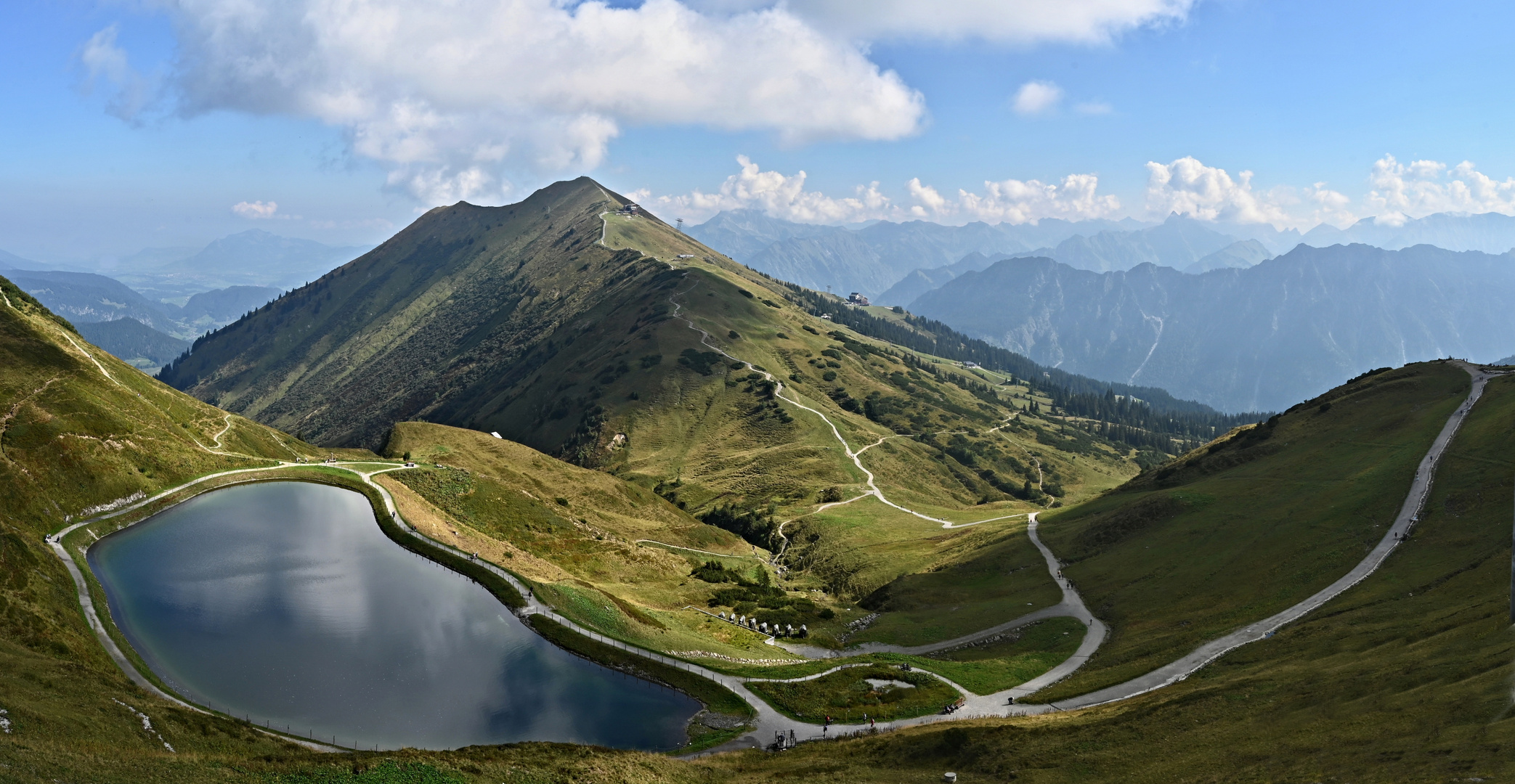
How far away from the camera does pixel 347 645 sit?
5678cm

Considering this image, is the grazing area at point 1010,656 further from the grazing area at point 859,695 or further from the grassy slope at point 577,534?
the grassy slope at point 577,534

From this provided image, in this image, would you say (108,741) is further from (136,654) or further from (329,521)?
(329,521)

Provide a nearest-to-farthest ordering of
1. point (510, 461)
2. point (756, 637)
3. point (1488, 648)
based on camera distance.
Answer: point (1488, 648) < point (756, 637) < point (510, 461)

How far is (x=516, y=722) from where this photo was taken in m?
52.8

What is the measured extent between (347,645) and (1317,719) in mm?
57056

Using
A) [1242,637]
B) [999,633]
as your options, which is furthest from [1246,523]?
[999,633]

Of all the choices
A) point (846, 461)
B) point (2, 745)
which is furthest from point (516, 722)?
point (846, 461)

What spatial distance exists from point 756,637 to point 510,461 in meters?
58.5

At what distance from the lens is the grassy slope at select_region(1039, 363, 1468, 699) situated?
66.1 m

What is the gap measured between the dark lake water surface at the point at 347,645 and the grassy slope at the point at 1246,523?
34.4m

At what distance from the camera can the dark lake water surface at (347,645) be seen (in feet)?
166

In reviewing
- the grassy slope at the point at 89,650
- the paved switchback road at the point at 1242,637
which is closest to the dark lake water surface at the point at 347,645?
the grassy slope at the point at 89,650

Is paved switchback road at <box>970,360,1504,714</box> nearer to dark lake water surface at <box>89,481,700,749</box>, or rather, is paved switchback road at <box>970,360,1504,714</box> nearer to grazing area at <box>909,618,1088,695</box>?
grazing area at <box>909,618,1088,695</box>

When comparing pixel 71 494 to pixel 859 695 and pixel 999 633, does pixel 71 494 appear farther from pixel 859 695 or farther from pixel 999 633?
pixel 999 633
